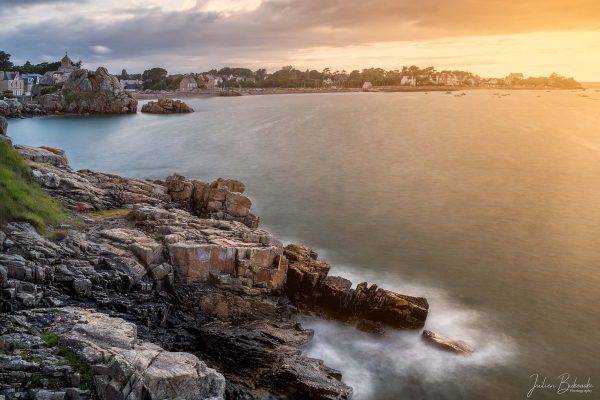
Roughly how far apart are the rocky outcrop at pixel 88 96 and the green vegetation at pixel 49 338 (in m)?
97.4

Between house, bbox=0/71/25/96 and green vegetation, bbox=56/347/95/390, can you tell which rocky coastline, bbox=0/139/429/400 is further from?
house, bbox=0/71/25/96

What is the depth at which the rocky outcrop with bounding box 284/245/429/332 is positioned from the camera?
18484 millimetres

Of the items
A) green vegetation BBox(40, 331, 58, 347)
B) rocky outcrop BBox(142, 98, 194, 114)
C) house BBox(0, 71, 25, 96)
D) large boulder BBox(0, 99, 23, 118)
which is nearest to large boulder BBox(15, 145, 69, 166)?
green vegetation BBox(40, 331, 58, 347)

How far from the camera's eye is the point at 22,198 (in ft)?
59.3

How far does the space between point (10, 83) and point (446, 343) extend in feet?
399

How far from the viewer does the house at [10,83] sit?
366ft

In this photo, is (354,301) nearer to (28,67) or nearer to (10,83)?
(10,83)

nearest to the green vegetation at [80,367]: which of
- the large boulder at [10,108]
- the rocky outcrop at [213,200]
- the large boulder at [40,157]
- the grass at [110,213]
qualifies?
the grass at [110,213]

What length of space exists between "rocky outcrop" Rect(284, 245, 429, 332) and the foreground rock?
0.80 meters

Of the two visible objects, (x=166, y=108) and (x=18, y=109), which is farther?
(x=166, y=108)

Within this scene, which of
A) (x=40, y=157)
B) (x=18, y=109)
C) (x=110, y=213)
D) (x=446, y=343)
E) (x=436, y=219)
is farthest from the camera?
(x=18, y=109)

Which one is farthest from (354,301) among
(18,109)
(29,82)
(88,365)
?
(29,82)

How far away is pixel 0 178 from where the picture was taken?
1852 cm

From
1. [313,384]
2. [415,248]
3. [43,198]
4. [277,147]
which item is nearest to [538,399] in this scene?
[313,384]
